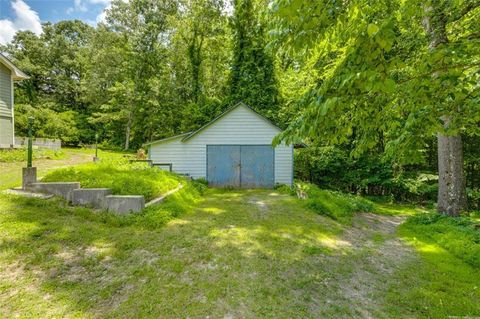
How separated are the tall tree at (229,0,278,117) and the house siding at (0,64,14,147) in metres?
12.4

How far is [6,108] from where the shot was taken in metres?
12.6

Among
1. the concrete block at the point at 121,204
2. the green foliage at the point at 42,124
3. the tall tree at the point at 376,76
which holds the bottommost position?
the concrete block at the point at 121,204

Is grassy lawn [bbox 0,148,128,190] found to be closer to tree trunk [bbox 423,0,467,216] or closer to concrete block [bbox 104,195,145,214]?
concrete block [bbox 104,195,145,214]

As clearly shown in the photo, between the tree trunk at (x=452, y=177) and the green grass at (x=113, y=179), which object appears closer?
the green grass at (x=113, y=179)

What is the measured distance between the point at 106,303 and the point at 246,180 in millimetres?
8978

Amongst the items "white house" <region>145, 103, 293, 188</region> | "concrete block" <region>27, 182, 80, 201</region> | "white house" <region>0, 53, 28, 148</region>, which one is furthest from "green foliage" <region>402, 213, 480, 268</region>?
"white house" <region>0, 53, 28, 148</region>

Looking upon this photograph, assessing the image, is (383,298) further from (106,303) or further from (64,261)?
(64,261)

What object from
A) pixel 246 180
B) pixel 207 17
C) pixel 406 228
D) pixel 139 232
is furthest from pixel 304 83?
pixel 139 232

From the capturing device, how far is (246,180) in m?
11.6

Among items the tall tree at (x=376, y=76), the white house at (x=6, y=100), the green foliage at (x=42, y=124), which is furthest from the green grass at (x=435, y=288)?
the green foliage at (x=42, y=124)

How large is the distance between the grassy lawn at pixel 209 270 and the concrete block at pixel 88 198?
291 mm

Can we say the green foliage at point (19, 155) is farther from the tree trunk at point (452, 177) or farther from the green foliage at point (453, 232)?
the tree trunk at point (452, 177)

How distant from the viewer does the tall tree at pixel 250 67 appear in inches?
696

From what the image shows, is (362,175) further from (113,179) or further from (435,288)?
(113,179)
